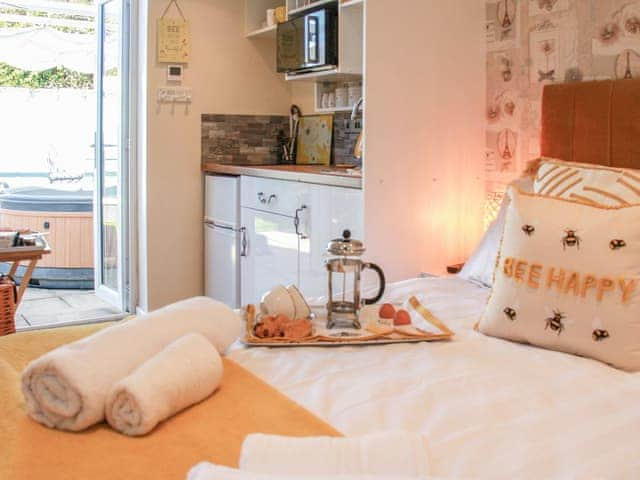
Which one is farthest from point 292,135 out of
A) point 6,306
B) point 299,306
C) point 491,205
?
point 299,306

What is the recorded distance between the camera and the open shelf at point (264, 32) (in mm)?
4273

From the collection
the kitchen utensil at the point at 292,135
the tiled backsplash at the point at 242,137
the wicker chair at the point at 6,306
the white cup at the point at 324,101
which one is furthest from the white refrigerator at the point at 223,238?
the wicker chair at the point at 6,306

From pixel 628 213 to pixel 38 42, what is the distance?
677 cm

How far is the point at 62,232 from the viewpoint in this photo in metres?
6.10

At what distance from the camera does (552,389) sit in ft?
5.10

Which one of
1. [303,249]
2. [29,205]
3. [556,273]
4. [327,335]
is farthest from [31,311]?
[556,273]

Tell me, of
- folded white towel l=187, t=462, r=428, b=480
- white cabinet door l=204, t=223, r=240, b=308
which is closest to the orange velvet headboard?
white cabinet door l=204, t=223, r=240, b=308

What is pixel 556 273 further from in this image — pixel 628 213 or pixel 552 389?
pixel 552 389

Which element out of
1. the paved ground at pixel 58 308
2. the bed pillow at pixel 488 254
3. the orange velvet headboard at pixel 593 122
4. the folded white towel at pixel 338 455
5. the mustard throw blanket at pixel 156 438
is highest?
the orange velvet headboard at pixel 593 122

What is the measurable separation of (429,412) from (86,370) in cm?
63

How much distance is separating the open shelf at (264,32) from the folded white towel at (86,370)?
9.88 feet

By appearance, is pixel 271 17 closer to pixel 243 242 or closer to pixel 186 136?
pixel 186 136

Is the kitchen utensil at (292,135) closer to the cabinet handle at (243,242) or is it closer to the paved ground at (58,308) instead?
the cabinet handle at (243,242)

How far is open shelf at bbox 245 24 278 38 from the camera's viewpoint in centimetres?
427
